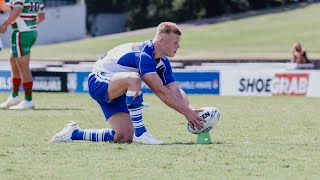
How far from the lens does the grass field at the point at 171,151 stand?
849 centimetres

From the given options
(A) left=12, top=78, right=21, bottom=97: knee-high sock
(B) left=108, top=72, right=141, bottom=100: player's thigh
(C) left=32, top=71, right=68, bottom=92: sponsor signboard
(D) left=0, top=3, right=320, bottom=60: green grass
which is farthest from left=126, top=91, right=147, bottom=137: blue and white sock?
(D) left=0, top=3, right=320, bottom=60: green grass

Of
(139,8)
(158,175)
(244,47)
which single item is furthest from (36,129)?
(139,8)

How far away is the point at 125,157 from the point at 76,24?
44590 millimetres

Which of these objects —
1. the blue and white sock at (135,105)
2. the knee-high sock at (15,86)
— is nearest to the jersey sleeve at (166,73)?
the blue and white sock at (135,105)

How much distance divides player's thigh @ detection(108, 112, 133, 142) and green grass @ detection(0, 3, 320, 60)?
27111 millimetres

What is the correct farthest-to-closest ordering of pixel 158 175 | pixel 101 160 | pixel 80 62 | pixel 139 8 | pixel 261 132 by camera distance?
pixel 139 8, pixel 80 62, pixel 261 132, pixel 101 160, pixel 158 175

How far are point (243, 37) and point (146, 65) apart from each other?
33896mm

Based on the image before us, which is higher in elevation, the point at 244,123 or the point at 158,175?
the point at 158,175

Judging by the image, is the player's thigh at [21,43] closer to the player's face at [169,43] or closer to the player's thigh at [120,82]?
the player's thigh at [120,82]

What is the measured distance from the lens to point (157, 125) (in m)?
13.8

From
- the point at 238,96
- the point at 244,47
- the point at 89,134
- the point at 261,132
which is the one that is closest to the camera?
the point at 89,134

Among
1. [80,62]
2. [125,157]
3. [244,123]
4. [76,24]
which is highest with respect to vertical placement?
[125,157]

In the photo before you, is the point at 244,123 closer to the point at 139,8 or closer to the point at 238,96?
the point at 238,96

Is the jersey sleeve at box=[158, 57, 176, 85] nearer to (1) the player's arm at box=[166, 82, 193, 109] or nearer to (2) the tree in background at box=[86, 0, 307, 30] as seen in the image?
(1) the player's arm at box=[166, 82, 193, 109]
